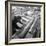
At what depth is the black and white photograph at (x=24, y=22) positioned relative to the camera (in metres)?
1.85

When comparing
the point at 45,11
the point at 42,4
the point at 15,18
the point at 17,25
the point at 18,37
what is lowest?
the point at 18,37

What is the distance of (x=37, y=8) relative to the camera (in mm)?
1942

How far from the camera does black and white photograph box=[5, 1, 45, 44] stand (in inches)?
72.7

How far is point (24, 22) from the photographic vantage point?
190 centimetres

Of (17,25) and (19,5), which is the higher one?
(19,5)

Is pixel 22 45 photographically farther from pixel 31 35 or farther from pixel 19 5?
pixel 19 5

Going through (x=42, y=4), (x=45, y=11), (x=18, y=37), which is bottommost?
(x=18, y=37)

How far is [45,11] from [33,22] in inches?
11.7

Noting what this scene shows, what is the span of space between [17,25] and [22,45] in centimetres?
35
